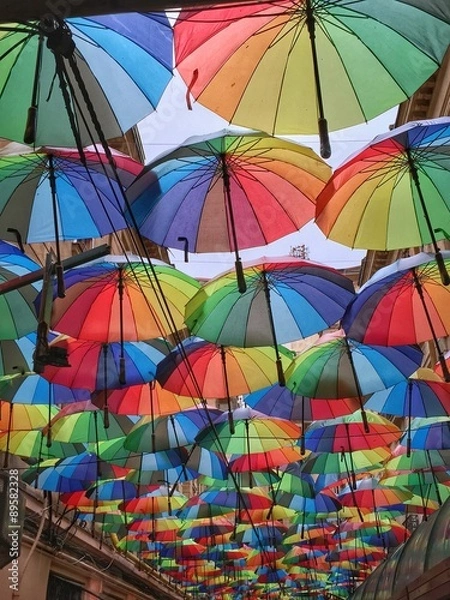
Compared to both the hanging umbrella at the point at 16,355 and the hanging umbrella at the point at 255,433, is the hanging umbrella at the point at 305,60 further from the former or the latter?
the hanging umbrella at the point at 255,433

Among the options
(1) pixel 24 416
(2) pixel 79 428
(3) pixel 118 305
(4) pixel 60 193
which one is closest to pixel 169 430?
(2) pixel 79 428

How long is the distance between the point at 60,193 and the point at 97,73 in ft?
5.12

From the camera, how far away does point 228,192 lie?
210 inches

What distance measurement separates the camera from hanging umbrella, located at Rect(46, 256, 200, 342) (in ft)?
21.6

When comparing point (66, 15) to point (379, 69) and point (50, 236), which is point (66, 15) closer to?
point (379, 69)

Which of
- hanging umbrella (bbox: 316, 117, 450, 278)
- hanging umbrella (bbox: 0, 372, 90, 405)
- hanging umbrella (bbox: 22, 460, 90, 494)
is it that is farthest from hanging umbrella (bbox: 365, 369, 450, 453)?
hanging umbrella (bbox: 22, 460, 90, 494)

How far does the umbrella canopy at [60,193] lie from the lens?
5.19 metres

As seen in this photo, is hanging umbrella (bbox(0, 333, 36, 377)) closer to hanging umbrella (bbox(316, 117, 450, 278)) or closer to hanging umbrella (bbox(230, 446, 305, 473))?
hanging umbrella (bbox(316, 117, 450, 278))

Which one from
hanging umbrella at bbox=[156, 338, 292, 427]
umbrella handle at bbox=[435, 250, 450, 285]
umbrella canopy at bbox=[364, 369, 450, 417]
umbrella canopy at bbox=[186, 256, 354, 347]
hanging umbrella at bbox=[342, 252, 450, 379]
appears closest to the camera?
umbrella handle at bbox=[435, 250, 450, 285]

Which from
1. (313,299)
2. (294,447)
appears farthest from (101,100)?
(294,447)

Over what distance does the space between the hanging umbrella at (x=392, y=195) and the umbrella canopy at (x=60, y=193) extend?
1735mm

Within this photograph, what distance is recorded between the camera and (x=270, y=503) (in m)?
13.9

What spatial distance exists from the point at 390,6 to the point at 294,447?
8449 millimetres

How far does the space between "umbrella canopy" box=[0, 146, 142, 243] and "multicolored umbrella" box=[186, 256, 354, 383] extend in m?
1.30
